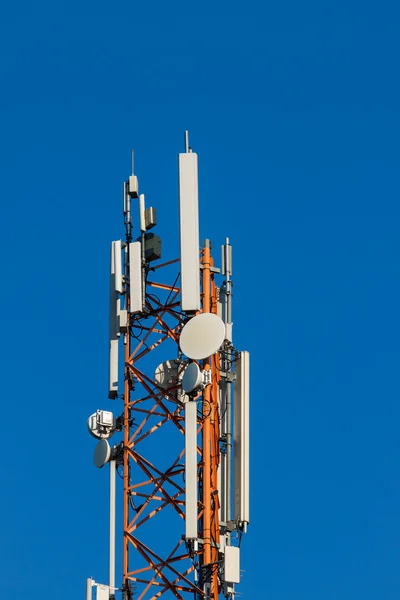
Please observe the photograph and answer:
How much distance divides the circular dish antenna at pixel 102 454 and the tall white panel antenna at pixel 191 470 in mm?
4529

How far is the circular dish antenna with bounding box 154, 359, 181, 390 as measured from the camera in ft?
281

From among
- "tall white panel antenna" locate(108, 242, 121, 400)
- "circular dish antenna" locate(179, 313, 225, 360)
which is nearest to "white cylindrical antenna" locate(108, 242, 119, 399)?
"tall white panel antenna" locate(108, 242, 121, 400)

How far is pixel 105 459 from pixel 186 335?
212 inches

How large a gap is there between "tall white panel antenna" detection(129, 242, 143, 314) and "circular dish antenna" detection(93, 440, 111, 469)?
4574 millimetres

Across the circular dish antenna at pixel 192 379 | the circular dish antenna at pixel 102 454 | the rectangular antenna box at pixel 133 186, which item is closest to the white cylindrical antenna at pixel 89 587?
the circular dish antenna at pixel 102 454

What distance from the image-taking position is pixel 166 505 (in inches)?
3295

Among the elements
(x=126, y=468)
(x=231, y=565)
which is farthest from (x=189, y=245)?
(x=231, y=565)

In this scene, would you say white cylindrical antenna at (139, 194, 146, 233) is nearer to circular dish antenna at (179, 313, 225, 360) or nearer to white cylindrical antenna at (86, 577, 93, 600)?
circular dish antenna at (179, 313, 225, 360)

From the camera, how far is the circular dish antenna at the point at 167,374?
85.7 m

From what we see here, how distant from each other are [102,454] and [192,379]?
4995mm

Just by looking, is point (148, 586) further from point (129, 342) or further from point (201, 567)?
point (129, 342)

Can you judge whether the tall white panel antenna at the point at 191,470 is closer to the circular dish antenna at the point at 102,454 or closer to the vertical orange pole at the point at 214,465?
the vertical orange pole at the point at 214,465

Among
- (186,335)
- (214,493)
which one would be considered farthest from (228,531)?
(186,335)

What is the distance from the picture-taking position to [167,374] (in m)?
85.9
